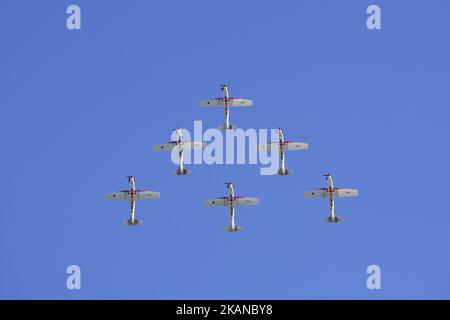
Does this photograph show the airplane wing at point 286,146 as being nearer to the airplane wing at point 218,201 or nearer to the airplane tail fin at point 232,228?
the airplane wing at point 218,201

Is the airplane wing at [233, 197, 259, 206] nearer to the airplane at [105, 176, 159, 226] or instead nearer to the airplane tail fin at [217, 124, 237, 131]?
the airplane tail fin at [217, 124, 237, 131]

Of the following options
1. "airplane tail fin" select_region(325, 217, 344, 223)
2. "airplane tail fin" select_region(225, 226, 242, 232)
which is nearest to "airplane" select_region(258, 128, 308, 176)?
"airplane tail fin" select_region(325, 217, 344, 223)

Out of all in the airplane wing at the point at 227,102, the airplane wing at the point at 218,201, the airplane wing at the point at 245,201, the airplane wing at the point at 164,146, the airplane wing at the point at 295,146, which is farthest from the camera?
the airplane wing at the point at 227,102

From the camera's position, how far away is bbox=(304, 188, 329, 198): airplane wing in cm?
15605

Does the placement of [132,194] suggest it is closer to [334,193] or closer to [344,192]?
[334,193]

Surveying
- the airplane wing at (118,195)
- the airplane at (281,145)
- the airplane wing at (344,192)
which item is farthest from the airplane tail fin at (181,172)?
the airplane wing at (344,192)

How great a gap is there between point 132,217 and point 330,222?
976 inches

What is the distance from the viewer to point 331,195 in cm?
15475

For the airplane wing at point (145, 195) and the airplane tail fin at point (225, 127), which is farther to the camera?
the airplane wing at point (145, 195)

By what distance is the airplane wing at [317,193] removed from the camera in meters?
156
